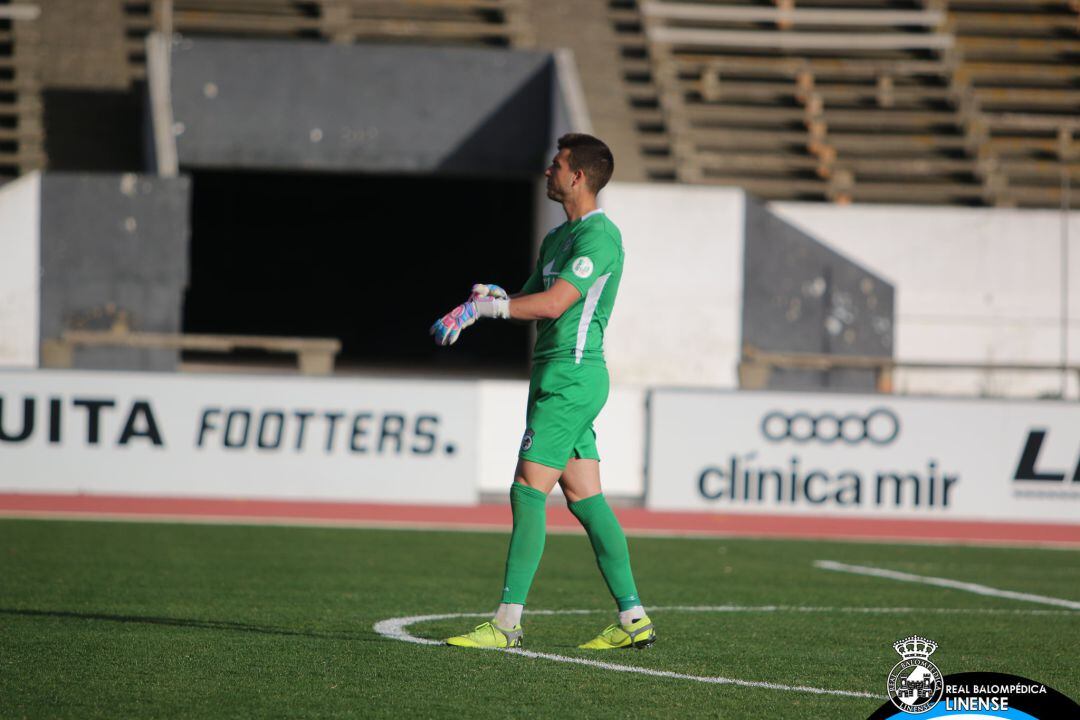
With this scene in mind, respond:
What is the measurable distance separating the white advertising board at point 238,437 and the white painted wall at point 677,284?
5872 millimetres

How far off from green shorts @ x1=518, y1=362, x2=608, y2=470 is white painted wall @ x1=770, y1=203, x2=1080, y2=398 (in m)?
16.0

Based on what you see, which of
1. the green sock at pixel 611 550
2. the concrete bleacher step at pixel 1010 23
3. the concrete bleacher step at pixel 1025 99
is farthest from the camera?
the concrete bleacher step at pixel 1010 23

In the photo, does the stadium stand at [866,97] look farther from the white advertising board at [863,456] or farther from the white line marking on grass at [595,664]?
the white line marking on grass at [595,664]

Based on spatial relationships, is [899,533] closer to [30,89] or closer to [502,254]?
[30,89]

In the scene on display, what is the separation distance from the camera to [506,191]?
30.8 metres

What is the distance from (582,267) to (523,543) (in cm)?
116

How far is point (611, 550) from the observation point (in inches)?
252

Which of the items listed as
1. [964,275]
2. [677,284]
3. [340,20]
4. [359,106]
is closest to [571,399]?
[677,284]

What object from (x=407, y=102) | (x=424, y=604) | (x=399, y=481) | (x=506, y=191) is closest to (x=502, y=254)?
(x=506, y=191)

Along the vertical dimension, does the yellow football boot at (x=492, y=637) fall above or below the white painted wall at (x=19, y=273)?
below

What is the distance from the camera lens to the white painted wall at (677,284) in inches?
789

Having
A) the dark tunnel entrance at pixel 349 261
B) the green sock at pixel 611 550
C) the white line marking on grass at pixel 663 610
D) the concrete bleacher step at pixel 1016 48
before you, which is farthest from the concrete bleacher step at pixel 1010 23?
the green sock at pixel 611 550

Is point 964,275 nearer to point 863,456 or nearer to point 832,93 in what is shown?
point 832,93

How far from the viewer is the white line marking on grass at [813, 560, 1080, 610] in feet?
29.4
